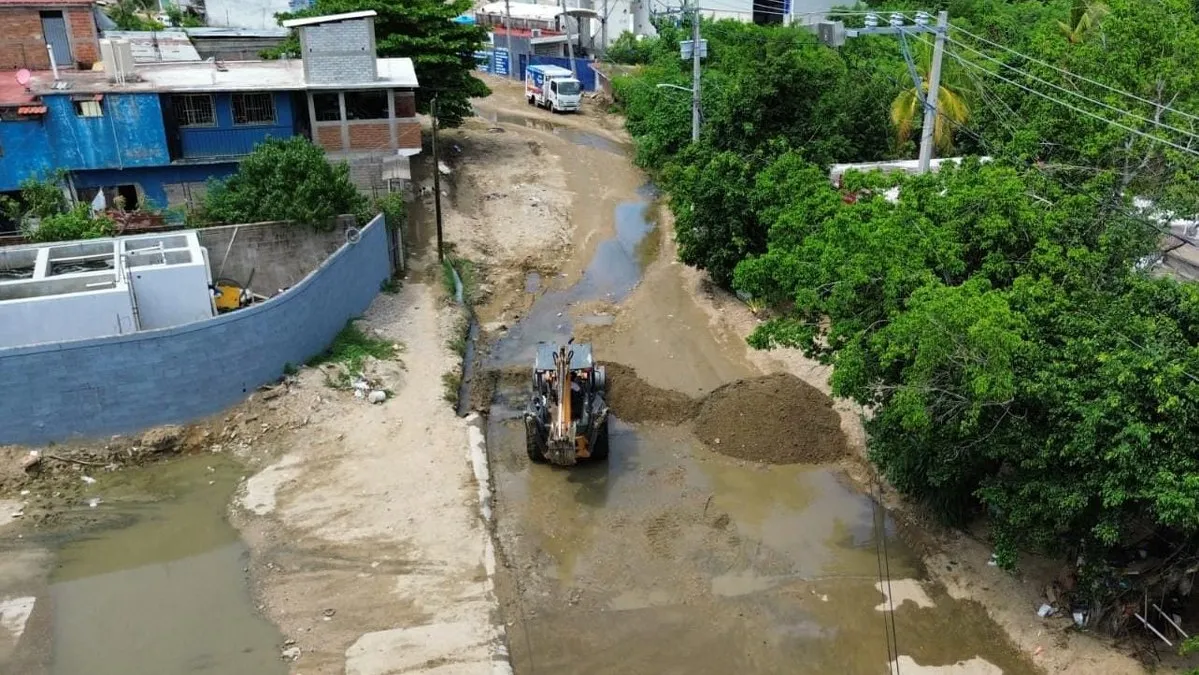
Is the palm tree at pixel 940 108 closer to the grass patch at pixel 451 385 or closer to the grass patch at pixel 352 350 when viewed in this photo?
the grass patch at pixel 451 385

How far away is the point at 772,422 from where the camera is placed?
2072cm

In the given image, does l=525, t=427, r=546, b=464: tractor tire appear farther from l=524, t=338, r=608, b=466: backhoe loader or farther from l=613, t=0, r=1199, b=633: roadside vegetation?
l=613, t=0, r=1199, b=633: roadside vegetation

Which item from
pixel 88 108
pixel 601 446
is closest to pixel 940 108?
pixel 601 446

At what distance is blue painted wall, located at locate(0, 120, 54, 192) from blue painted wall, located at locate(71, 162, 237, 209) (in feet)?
3.18

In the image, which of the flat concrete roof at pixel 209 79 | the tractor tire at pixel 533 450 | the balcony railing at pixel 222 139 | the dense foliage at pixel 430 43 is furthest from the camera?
the dense foliage at pixel 430 43

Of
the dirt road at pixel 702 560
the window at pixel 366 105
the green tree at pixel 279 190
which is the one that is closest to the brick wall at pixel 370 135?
the window at pixel 366 105

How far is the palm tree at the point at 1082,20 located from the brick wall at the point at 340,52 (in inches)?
859

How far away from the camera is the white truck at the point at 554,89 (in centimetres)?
4847

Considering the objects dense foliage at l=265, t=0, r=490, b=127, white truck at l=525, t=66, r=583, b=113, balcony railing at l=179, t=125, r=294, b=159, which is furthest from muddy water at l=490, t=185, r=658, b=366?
white truck at l=525, t=66, r=583, b=113

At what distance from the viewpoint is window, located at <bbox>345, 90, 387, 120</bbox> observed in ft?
97.9

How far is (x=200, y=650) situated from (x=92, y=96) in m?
17.8

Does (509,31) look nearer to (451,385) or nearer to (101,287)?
(451,385)

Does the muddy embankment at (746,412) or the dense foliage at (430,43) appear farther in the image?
the dense foliage at (430,43)

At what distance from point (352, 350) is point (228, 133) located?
978 centimetres
